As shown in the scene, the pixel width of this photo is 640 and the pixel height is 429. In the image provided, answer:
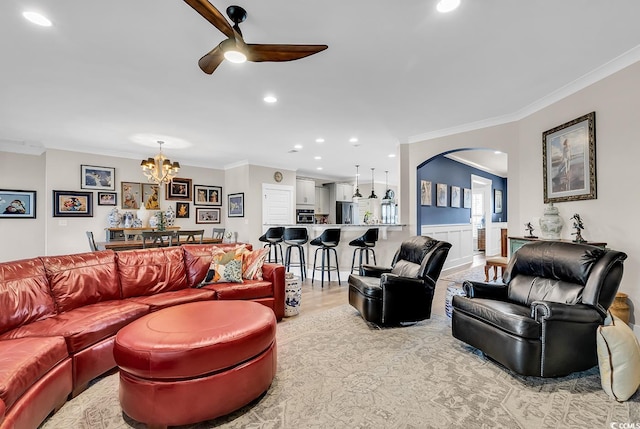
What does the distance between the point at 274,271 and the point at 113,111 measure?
304 cm

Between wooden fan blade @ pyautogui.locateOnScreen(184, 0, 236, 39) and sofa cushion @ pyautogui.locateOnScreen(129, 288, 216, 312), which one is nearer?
wooden fan blade @ pyautogui.locateOnScreen(184, 0, 236, 39)

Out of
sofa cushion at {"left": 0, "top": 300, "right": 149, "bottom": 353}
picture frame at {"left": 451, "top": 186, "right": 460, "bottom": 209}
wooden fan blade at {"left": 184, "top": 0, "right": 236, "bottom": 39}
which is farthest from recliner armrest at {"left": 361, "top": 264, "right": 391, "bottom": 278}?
picture frame at {"left": 451, "top": 186, "right": 460, "bottom": 209}

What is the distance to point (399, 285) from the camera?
3.12 meters

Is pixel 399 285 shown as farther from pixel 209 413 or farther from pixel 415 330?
pixel 209 413

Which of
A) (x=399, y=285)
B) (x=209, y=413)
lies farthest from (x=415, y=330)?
(x=209, y=413)

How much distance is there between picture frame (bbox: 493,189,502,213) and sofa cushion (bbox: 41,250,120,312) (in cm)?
950

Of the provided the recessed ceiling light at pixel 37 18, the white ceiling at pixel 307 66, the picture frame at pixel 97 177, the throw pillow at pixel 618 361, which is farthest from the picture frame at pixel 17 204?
the throw pillow at pixel 618 361

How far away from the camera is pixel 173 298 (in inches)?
109

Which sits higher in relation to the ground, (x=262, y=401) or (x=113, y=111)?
(x=113, y=111)

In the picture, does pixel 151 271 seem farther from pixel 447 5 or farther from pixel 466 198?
pixel 466 198

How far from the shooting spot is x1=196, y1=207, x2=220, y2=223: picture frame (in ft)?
25.2

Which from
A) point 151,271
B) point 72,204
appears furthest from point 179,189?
point 151,271

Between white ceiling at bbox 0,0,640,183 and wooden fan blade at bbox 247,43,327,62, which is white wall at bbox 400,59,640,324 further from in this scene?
wooden fan blade at bbox 247,43,327,62

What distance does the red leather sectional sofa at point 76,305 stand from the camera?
1.58 metres
